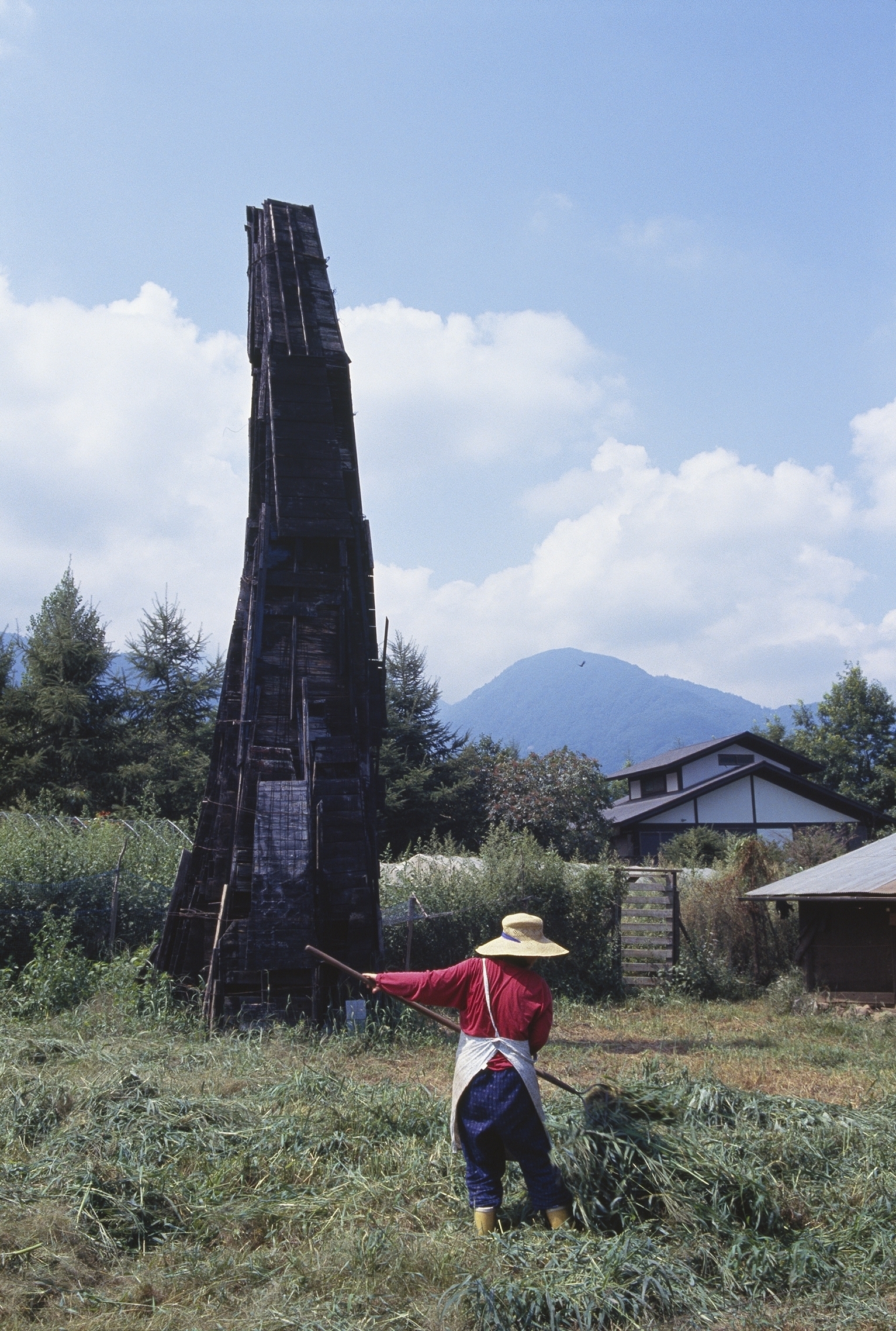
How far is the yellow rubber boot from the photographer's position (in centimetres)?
553

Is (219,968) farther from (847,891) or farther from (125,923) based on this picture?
(847,891)

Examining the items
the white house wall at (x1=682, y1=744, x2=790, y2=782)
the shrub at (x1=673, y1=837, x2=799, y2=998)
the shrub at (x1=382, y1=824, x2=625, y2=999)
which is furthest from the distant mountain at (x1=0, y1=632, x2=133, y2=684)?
the shrub at (x1=673, y1=837, x2=799, y2=998)

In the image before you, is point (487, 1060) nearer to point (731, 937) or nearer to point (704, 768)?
point (731, 937)

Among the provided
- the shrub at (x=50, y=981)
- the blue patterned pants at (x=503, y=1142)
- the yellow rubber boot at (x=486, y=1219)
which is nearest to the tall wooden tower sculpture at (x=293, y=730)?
the shrub at (x=50, y=981)

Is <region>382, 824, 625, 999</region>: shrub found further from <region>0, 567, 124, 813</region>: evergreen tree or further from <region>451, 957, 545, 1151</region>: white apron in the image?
<region>0, 567, 124, 813</region>: evergreen tree

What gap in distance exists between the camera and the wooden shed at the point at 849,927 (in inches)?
607

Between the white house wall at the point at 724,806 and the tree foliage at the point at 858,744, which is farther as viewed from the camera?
the tree foliage at the point at 858,744

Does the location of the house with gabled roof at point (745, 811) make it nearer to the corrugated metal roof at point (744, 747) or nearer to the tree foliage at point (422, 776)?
the corrugated metal roof at point (744, 747)

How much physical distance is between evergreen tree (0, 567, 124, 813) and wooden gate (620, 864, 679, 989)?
1904 centimetres

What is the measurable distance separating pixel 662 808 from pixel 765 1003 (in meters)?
19.3

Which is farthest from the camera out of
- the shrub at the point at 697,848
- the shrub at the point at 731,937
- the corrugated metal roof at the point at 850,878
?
the shrub at the point at 697,848

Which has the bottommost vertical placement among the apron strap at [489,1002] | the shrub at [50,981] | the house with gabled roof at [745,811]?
the shrub at [50,981]

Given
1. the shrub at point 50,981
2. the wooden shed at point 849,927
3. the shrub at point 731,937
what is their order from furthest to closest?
the shrub at point 731,937
the wooden shed at point 849,927
the shrub at point 50,981

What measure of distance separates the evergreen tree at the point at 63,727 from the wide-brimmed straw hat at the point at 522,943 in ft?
89.1
